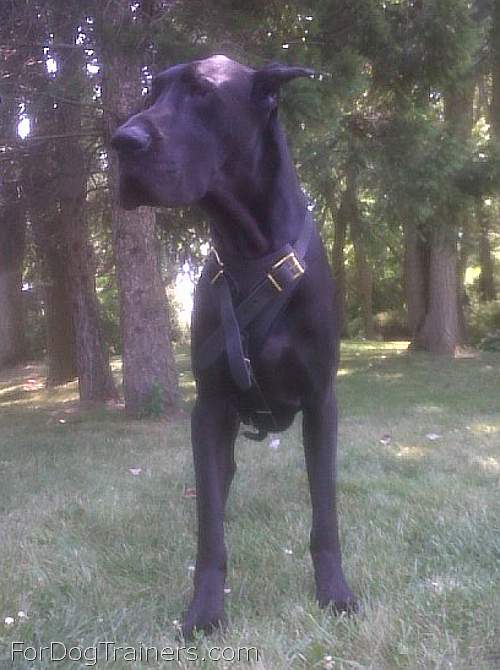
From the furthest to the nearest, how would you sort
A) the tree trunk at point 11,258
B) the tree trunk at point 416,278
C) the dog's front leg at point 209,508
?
the tree trunk at point 416,278 < the tree trunk at point 11,258 < the dog's front leg at point 209,508

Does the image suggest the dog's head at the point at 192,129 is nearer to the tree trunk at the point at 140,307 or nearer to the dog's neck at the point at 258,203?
the dog's neck at the point at 258,203

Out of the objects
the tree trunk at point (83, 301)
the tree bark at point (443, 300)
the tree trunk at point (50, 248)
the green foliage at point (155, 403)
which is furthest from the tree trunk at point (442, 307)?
the green foliage at point (155, 403)

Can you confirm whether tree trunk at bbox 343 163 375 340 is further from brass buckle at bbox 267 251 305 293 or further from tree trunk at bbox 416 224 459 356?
brass buckle at bbox 267 251 305 293

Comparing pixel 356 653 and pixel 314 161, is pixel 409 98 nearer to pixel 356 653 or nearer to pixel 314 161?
pixel 314 161

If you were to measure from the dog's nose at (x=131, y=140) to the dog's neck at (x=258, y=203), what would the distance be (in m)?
0.36

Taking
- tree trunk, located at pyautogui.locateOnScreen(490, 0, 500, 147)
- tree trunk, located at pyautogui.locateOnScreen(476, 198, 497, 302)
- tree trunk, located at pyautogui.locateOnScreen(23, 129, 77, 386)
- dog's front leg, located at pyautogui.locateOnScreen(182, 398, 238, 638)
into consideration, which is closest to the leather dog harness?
dog's front leg, located at pyautogui.locateOnScreen(182, 398, 238, 638)

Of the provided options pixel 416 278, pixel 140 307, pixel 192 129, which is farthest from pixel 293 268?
pixel 416 278

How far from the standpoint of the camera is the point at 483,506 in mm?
3816

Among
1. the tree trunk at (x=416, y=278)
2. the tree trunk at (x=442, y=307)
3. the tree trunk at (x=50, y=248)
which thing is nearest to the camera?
the tree trunk at (x=50, y=248)

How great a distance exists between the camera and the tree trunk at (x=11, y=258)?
948 cm

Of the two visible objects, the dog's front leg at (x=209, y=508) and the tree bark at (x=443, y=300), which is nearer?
the dog's front leg at (x=209, y=508)

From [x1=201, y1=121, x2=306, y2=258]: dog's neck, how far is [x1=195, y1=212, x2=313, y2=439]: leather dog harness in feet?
0.17

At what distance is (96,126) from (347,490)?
555 cm

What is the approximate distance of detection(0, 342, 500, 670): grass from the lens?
7.96ft
